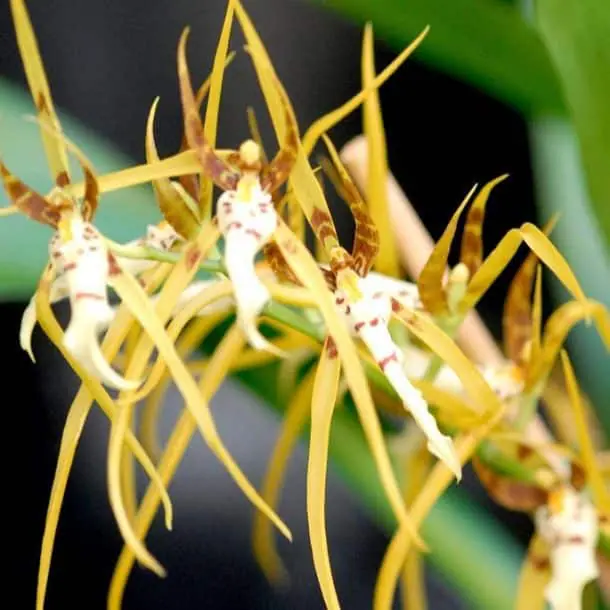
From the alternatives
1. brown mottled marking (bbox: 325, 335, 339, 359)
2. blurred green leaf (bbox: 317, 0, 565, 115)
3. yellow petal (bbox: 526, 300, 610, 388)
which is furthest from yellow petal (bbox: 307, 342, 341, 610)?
blurred green leaf (bbox: 317, 0, 565, 115)

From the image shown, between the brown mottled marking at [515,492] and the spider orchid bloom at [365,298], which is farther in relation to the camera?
the brown mottled marking at [515,492]

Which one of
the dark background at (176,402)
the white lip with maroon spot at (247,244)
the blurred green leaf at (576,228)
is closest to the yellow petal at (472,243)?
the white lip with maroon spot at (247,244)

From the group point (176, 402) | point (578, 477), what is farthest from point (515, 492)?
point (176, 402)

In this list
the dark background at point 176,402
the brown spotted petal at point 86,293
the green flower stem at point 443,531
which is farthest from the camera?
the dark background at point 176,402

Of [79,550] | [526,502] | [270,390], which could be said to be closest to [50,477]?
[79,550]

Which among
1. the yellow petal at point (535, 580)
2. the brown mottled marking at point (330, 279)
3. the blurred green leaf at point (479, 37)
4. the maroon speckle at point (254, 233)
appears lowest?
the yellow petal at point (535, 580)

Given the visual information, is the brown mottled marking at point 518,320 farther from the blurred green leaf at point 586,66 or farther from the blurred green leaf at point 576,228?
the blurred green leaf at point 576,228

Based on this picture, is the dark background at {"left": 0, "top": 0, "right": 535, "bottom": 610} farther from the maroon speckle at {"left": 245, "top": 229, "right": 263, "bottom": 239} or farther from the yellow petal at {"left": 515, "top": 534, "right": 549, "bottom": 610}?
the maroon speckle at {"left": 245, "top": 229, "right": 263, "bottom": 239}
